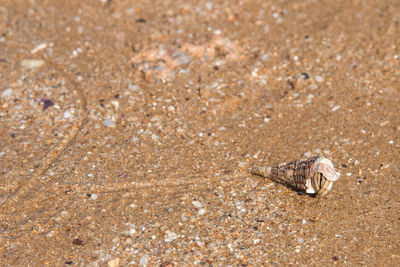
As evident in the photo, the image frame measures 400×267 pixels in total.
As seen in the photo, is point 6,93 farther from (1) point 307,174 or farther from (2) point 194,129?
(1) point 307,174

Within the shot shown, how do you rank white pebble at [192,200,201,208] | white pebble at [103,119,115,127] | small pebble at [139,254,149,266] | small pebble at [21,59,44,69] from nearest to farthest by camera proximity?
small pebble at [139,254,149,266] → white pebble at [192,200,201,208] → white pebble at [103,119,115,127] → small pebble at [21,59,44,69]

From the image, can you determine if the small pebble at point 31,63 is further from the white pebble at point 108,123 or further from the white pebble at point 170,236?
the white pebble at point 170,236

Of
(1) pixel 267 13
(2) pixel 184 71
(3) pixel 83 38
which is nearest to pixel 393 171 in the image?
(2) pixel 184 71

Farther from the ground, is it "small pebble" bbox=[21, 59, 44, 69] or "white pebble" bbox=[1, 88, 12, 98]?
"small pebble" bbox=[21, 59, 44, 69]

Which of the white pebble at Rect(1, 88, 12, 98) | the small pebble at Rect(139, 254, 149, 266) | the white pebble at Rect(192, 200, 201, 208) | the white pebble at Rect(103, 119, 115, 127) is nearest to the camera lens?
the small pebble at Rect(139, 254, 149, 266)

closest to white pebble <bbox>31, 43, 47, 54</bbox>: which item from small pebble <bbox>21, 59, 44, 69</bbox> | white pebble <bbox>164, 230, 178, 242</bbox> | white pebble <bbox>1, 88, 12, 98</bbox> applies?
small pebble <bbox>21, 59, 44, 69</bbox>

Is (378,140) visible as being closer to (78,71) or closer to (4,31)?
(78,71)

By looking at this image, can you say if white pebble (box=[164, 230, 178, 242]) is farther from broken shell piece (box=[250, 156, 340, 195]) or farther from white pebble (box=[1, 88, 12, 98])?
white pebble (box=[1, 88, 12, 98])

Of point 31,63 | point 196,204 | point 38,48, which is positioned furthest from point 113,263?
point 38,48
